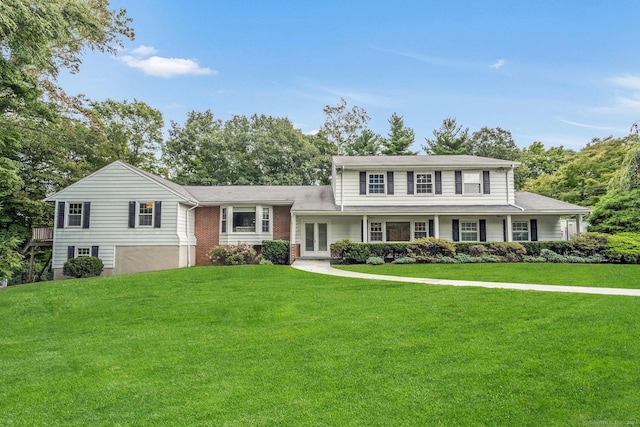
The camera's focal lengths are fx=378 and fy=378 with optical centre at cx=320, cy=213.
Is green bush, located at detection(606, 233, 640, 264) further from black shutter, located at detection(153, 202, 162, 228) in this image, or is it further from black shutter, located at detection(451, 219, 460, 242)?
black shutter, located at detection(153, 202, 162, 228)

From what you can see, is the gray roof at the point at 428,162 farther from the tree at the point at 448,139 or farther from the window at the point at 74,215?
the tree at the point at 448,139

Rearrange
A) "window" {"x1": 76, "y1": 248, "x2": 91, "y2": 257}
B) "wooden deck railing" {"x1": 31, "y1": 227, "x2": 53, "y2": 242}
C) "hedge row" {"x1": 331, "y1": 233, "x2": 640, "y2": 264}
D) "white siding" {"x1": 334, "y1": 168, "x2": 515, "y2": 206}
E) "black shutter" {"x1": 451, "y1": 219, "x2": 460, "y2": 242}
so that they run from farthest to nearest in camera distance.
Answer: "white siding" {"x1": 334, "y1": 168, "x2": 515, "y2": 206} < "black shutter" {"x1": 451, "y1": 219, "x2": 460, "y2": 242} < "wooden deck railing" {"x1": 31, "y1": 227, "x2": 53, "y2": 242} < "window" {"x1": 76, "y1": 248, "x2": 91, "y2": 257} < "hedge row" {"x1": 331, "y1": 233, "x2": 640, "y2": 264}

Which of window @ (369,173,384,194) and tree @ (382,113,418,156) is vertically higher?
tree @ (382,113,418,156)

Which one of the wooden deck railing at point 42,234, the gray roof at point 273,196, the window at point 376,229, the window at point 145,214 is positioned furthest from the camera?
the window at point 376,229

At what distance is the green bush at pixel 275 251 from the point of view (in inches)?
722

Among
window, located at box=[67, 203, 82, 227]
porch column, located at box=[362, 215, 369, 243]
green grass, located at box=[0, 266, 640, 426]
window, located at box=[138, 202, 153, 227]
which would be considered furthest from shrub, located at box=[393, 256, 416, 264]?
window, located at box=[67, 203, 82, 227]

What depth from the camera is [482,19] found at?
16.0 meters

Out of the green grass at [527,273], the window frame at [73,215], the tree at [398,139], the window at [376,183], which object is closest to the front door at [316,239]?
the window at [376,183]

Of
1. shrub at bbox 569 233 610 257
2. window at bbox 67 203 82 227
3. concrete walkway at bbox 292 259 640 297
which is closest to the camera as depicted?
concrete walkway at bbox 292 259 640 297

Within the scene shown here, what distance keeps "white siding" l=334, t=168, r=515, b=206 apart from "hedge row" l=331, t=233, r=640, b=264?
10.5 ft

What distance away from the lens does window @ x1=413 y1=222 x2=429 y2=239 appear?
20.0 metres

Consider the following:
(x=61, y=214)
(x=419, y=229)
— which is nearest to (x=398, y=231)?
(x=419, y=229)

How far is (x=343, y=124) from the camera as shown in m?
37.2

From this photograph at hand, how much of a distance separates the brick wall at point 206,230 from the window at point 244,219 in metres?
1.02
